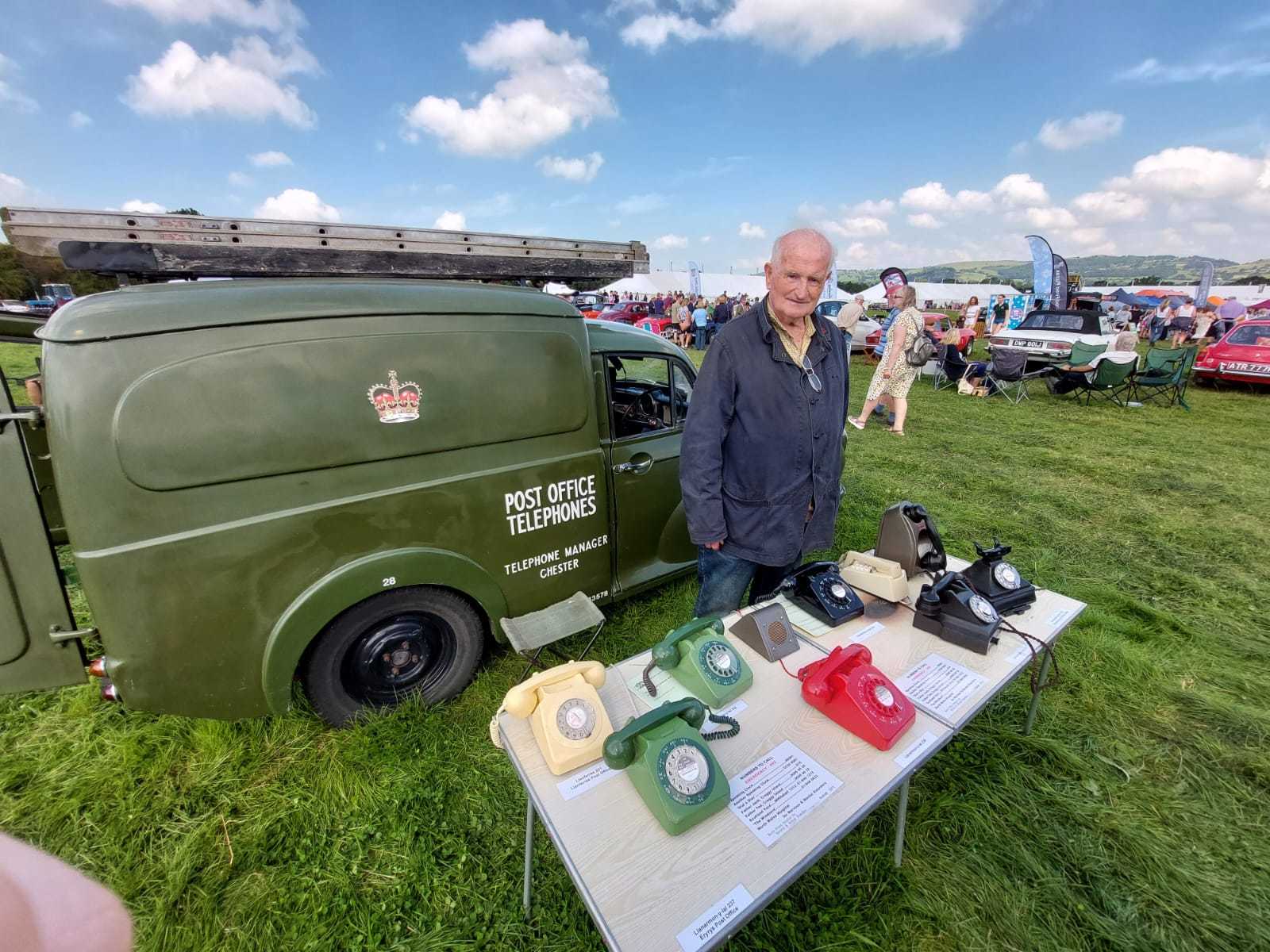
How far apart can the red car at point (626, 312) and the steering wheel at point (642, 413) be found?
1844 cm

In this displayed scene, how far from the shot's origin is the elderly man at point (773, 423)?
2.04 m

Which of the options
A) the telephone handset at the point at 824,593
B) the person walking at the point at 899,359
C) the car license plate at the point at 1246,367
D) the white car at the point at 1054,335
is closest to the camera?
the telephone handset at the point at 824,593

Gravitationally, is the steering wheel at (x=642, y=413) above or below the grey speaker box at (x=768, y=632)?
above

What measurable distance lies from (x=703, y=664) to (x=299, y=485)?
5.46ft

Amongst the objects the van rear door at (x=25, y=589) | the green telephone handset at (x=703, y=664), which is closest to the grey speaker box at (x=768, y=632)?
the green telephone handset at (x=703, y=664)

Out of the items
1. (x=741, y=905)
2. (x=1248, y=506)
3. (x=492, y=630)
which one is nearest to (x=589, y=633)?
(x=492, y=630)

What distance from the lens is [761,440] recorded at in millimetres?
2168

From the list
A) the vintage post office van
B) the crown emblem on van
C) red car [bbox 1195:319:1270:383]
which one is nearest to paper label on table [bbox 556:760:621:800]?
the vintage post office van

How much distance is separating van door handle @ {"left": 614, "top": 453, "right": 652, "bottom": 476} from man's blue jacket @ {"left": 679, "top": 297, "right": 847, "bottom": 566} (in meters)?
0.72

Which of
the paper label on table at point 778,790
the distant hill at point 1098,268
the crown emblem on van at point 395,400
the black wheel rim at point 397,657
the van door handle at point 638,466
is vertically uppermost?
the distant hill at point 1098,268

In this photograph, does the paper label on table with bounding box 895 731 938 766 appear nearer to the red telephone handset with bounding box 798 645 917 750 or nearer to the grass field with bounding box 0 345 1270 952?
the red telephone handset with bounding box 798 645 917 750

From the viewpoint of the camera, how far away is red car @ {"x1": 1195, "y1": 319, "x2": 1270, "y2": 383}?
1045 centimetres

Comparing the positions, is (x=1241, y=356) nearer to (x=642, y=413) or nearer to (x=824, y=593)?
(x=642, y=413)

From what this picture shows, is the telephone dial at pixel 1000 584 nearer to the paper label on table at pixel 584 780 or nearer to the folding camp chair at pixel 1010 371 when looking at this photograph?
the paper label on table at pixel 584 780
